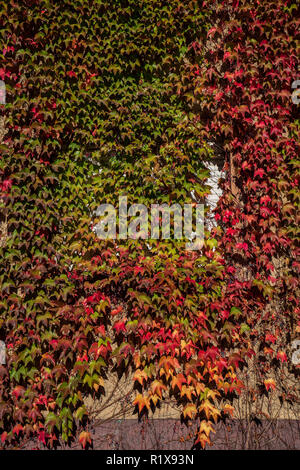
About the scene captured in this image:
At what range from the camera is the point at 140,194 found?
3.81m

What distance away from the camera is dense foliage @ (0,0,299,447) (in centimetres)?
350

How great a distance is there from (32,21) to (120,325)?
3740 millimetres

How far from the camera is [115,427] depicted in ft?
11.5

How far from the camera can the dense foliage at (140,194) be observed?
3.50 m

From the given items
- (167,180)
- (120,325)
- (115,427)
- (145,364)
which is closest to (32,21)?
(167,180)

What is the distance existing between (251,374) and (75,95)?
12.8 ft

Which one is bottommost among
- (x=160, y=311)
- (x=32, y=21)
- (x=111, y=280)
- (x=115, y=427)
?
(x=115, y=427)

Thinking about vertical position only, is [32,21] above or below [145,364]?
above

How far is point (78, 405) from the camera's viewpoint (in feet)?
11.5

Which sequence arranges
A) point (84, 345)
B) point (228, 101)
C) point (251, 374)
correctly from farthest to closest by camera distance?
point (228, 101), point (251, 374), point (84, 345)

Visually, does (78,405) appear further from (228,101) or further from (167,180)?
(228,101)

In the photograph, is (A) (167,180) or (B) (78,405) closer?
(B) (78,405)

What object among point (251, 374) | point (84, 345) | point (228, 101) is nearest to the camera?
point (84, 345)

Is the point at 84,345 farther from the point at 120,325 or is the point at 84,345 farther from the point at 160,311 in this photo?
the point at 160,311
